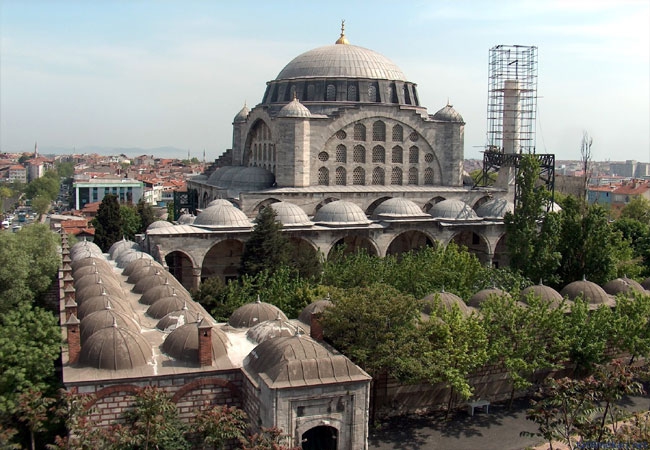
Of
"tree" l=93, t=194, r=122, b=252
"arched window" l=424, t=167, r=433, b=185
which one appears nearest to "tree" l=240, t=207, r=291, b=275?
"arched window" l=424, t=167, r=433, b=185

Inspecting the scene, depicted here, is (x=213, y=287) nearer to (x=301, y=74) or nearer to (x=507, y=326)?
(x=507, y=326)

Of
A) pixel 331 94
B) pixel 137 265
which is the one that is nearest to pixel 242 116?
pixel 331 94

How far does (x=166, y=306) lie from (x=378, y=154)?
59.4ft

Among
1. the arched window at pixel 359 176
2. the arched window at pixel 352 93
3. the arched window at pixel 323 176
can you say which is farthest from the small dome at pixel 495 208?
the arched window at pixel 352 93

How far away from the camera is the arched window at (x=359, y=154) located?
3325 cm

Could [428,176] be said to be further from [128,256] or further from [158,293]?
[158,293]

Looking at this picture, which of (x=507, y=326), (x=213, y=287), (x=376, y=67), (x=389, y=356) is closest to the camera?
(x=389, y=356)

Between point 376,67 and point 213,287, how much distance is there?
17932 millimetres

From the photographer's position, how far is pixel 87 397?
12.6m

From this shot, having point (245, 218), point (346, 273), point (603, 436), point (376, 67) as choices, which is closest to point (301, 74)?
point (376, 67)

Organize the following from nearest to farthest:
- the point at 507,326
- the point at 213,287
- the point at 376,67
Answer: the point at 507,326
the point at 213,287
the point at 376,67

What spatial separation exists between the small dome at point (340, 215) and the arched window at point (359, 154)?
14.7ft

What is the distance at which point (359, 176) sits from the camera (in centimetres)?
3341

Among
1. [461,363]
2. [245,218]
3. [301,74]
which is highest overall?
[301,74]
